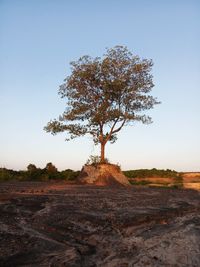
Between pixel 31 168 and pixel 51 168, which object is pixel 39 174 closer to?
pixel 31 168

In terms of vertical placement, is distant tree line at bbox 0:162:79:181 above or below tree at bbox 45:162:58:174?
below

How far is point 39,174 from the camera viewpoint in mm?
31172

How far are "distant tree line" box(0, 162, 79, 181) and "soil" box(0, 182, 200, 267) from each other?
60.9ft

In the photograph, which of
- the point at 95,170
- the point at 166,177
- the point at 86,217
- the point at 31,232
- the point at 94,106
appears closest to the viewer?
the point at 31,232

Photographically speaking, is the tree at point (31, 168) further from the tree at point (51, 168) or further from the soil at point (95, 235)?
the soil at point (95, 235)

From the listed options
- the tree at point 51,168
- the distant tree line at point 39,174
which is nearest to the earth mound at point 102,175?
the distant tree line at point 39,174

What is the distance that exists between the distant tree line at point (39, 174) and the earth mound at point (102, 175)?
344 cm

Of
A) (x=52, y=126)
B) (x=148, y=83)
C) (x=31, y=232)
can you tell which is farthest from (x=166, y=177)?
(x=31, y=232)

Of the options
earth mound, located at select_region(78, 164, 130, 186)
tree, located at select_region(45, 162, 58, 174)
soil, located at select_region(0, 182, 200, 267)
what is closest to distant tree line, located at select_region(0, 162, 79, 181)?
tree, located at select_region(45, 162, 58, 174)

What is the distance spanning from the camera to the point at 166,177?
38938mm

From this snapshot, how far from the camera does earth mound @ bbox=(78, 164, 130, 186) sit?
27534 mm

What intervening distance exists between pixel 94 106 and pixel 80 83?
8.37 feet

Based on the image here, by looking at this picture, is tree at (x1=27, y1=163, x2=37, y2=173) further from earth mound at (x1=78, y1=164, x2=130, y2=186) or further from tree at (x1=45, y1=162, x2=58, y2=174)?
earth mound at (x1=78, y1=164, x2=130, y2=186)

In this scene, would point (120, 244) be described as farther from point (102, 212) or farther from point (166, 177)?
point (166, 177)
